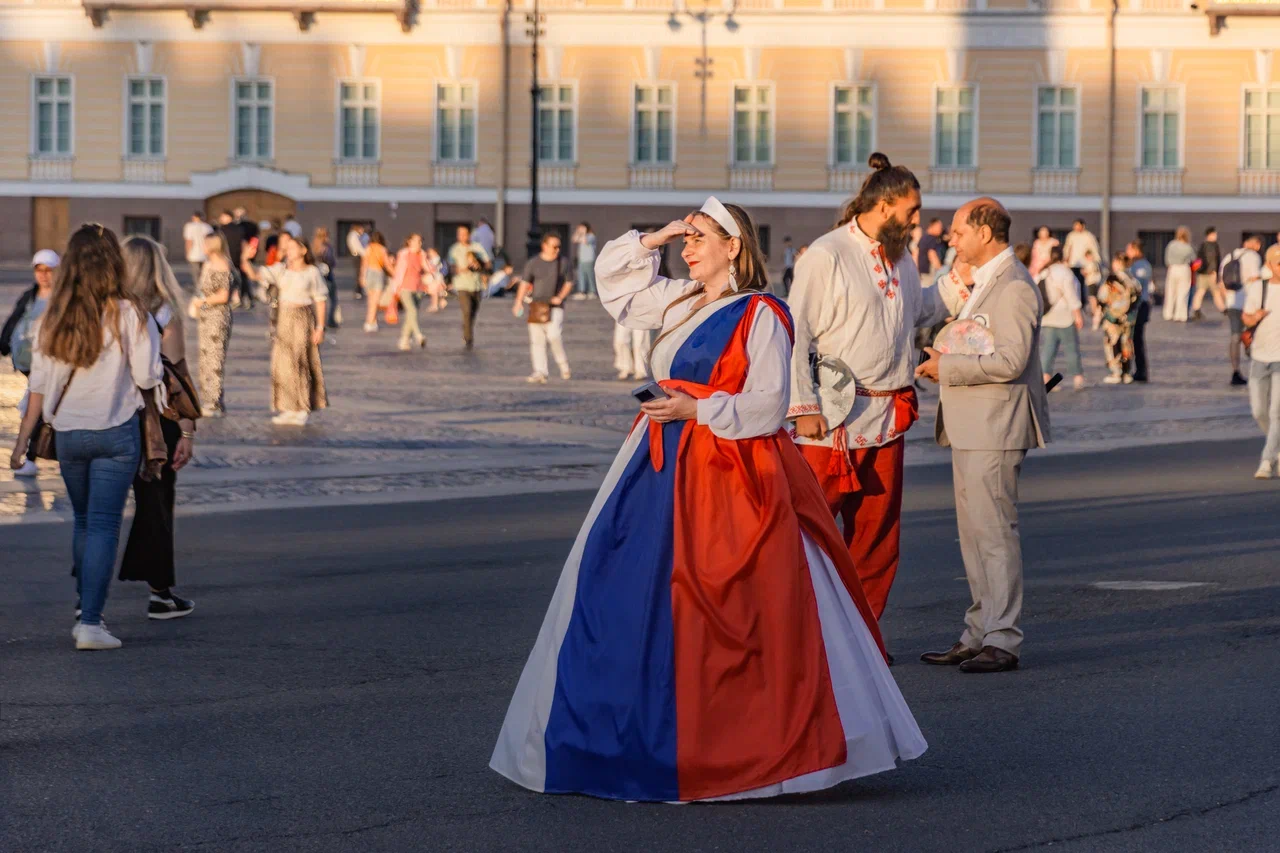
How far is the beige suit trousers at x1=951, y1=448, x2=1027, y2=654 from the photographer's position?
774cm

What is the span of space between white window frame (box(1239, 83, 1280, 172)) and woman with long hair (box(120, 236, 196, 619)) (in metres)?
45.5

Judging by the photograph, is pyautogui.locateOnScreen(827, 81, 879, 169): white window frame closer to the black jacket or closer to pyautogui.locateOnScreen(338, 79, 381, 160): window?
pyautogui.locateOnScreen(338, 79, 381, 160): window

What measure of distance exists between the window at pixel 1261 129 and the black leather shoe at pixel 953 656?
46086mm

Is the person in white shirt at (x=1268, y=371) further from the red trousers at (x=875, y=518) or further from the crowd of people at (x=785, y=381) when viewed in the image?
the red trousers at (x=875, y=518)

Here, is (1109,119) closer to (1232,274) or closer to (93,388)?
(1232,274)

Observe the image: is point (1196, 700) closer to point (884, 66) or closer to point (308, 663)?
point (308, 663)

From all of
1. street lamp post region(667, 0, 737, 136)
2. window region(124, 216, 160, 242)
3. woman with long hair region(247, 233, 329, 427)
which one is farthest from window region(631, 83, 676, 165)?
woman with long hair region(247, 233, 329, 427)

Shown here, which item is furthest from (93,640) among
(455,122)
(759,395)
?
(455,122)

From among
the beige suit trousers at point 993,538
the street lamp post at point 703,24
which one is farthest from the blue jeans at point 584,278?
the beige suit trousers at point 993,538

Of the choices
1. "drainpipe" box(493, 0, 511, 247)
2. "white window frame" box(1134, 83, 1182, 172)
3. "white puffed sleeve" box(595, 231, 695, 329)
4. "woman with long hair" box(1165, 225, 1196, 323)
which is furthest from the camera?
"white window frame" box(1134, 83, 1182, 172)

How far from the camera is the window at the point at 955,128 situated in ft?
168

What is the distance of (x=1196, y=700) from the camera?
729cm

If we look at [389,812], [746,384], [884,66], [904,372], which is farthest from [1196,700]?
[884,66]

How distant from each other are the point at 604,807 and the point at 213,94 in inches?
1882
